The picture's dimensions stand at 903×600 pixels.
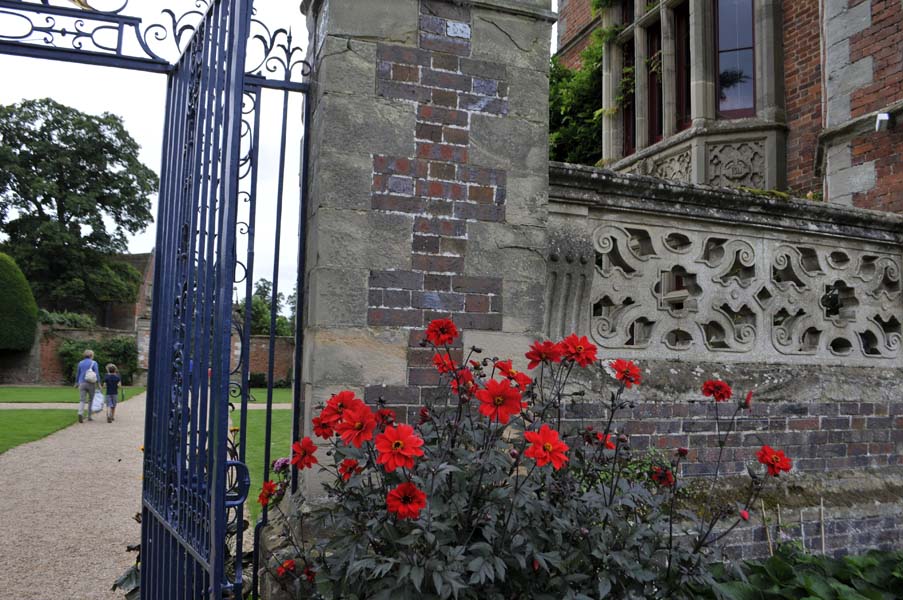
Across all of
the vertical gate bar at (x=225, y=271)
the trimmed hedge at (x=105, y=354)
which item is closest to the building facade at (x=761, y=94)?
the vertical gate bar at (x=225, y=271)

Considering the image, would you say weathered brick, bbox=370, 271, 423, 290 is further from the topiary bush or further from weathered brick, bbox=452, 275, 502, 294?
the topiary bush

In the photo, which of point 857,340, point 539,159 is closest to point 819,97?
point 857,340

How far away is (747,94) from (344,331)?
28.2 ft

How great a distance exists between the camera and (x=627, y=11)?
1217cm

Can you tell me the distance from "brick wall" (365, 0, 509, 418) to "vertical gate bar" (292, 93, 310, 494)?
16.1 inches

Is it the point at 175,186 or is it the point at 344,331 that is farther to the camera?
the point at 175,186

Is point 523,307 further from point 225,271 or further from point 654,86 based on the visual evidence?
point 654,86

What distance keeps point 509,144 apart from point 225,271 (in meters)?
1.41

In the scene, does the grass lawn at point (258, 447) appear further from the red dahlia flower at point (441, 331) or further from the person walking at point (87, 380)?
the person walking at point (87, 380)

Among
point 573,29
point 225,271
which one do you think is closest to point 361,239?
point 225,271

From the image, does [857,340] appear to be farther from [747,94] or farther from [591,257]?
[747,94]

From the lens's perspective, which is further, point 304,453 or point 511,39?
point 511,39

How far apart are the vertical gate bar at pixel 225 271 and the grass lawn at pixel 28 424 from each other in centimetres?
898

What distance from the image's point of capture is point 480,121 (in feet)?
Result: 10.8
